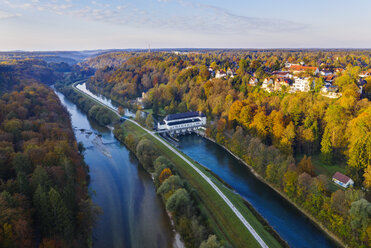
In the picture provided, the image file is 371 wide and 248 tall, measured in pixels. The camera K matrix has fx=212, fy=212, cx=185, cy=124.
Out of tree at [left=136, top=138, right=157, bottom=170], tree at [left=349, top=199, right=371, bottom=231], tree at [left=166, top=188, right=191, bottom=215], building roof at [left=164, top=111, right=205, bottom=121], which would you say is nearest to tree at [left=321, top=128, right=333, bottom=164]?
tree at [left=349, top=199, right=371, bottom=231]

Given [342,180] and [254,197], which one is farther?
[254,197]

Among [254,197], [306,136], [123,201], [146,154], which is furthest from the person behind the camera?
[306,136]

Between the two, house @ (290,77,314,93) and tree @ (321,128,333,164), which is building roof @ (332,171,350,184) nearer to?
tree @ (321,128,333,164)

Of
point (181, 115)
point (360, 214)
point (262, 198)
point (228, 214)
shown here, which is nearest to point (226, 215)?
point (228, 214)

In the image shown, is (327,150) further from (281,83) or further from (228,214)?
(281,83)

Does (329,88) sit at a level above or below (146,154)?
above

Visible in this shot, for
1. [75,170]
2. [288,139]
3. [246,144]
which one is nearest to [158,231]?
[75,170]
